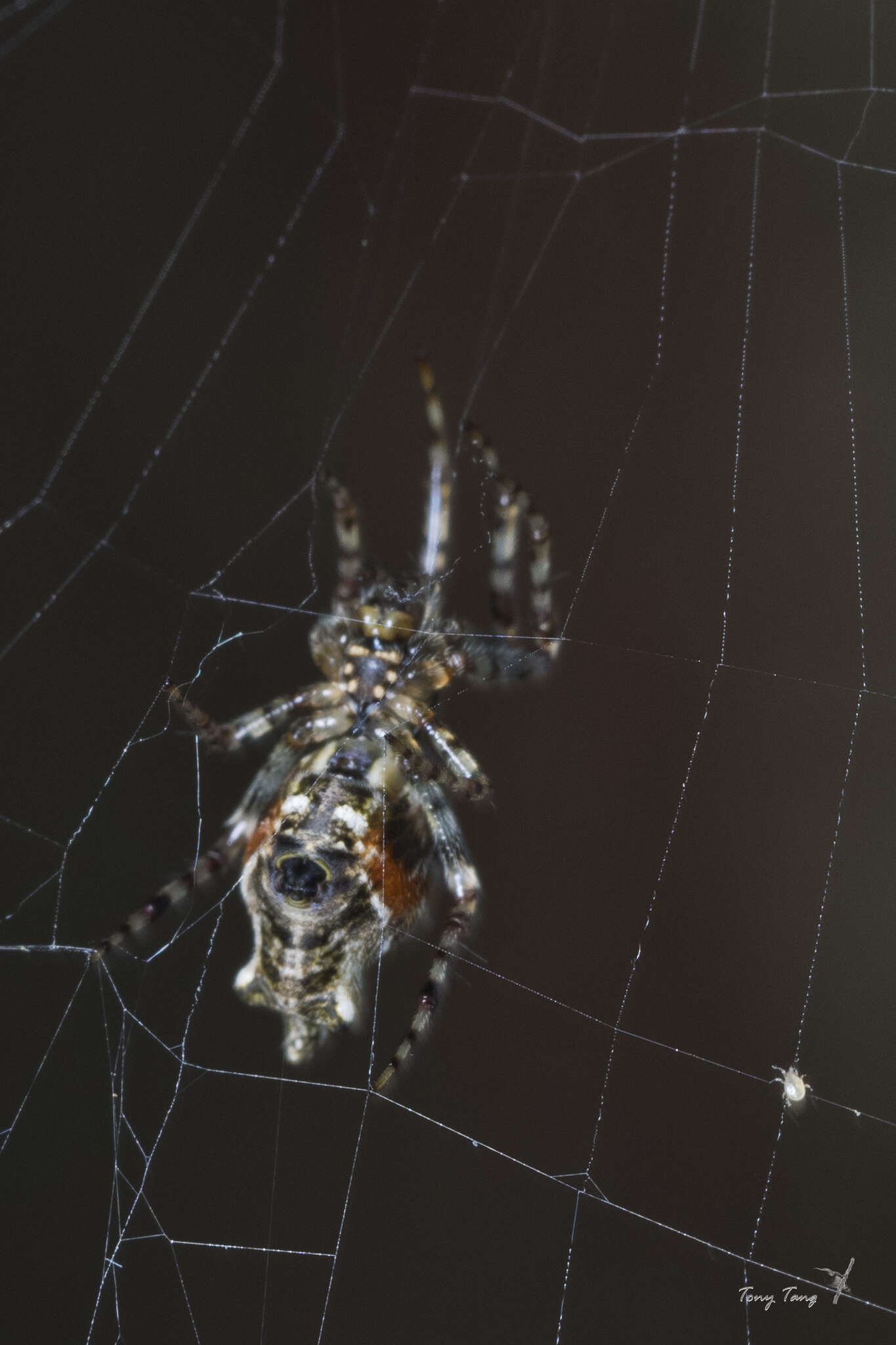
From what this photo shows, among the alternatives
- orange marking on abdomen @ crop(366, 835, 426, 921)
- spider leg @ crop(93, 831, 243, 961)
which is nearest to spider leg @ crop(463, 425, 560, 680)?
orange marking on abdomen @ crop(366, 835, 426, 921)

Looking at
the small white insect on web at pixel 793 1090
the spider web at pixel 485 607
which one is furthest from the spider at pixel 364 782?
the small white insect on web at pixel 793 1090

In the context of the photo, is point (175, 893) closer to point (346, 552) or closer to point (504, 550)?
point (346, 552)

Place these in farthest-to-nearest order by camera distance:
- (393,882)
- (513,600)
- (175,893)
Answer: (513,600) < (175,893) < (393,882)

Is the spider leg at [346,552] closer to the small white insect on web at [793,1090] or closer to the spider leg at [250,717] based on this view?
the spider leg at [250,717]

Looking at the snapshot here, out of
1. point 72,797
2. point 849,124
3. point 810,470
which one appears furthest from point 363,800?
point 849,124

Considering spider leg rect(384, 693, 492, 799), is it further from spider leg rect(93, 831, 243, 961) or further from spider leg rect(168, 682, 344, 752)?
spider leg rect(93, 831, 243, 961)

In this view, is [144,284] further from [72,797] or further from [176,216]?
[72,797]

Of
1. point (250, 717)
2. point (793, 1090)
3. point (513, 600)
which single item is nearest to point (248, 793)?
point (250, 717)
